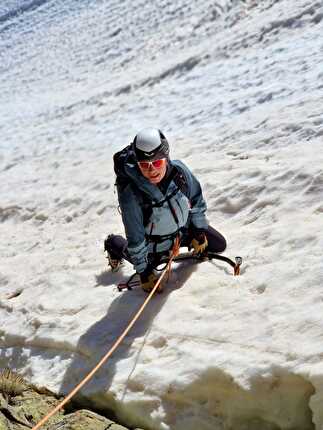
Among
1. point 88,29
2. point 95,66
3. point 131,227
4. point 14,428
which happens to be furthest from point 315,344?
point 88,29

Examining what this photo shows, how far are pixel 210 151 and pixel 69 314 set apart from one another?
14.8 feet

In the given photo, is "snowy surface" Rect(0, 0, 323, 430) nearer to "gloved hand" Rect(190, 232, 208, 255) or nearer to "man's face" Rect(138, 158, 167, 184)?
"gloved hand" Rect(190, 232, 208, 255)

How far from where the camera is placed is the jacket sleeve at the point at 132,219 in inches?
196

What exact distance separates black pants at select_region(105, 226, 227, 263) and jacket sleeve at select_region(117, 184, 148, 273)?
0.83 metres

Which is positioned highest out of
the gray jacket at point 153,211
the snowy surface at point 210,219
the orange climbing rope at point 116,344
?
the gray jacket at point 153,211

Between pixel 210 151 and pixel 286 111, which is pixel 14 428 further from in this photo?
pixel 286 111

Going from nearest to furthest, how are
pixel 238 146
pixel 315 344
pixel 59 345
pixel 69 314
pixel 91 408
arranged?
pixel 315 344
pixel 91 408
pixel 59 345
pixel 69 314
pixel 238 146

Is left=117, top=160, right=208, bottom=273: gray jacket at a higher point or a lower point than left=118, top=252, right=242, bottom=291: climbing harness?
higher

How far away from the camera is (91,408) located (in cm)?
461

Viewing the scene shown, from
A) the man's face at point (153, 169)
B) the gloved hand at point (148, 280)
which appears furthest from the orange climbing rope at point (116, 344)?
the man's face at point (153, 169)

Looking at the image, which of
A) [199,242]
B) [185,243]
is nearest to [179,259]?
[185,243]

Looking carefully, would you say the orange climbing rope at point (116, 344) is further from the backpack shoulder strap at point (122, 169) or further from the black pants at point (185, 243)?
the backpack shoulder strap at point (122, 169)

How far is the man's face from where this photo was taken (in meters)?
4.87

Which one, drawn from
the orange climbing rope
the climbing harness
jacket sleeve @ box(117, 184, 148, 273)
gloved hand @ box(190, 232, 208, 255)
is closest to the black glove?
gloved hand @ box(190, 232, 208, 255)
